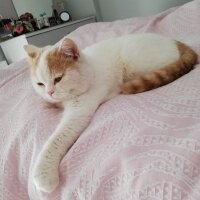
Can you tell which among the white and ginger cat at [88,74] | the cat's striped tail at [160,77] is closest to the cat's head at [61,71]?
the white and ginger cat at [88,74]

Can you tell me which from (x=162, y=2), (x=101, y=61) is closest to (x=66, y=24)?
(x=162, y=2)

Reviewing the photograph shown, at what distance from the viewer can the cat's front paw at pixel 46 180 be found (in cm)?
59

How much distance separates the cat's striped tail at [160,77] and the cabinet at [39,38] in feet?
6.06

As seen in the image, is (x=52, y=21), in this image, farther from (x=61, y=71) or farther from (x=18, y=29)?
(x=61, y=71)

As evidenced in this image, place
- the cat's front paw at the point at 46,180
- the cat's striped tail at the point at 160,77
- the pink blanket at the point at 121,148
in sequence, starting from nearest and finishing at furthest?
the pink blanket at the point at 121,148, the cat's front paw at the point at 46,180, the cat's striped tail at the point at 160,77

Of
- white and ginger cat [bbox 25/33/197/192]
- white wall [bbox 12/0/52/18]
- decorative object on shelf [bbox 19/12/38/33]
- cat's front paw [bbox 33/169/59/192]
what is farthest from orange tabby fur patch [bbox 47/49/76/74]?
white wall [bbox 12/0/52/18]

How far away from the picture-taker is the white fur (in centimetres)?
66

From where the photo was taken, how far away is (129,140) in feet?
1.81

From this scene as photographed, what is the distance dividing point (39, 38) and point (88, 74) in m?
1.80

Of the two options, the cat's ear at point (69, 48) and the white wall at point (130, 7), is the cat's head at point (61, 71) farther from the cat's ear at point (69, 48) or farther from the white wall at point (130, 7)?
the white wall at point (130, 7)

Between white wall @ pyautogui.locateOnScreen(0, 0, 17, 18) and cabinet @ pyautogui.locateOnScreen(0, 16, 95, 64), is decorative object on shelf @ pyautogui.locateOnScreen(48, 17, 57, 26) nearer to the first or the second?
cabinet @ pyautogui.locateOnScreen(0, 16, 95, 64)

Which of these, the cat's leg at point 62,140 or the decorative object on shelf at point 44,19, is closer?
the cat's leg at point 62,140

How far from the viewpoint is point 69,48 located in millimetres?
821

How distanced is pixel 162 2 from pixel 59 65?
70.9 inches
